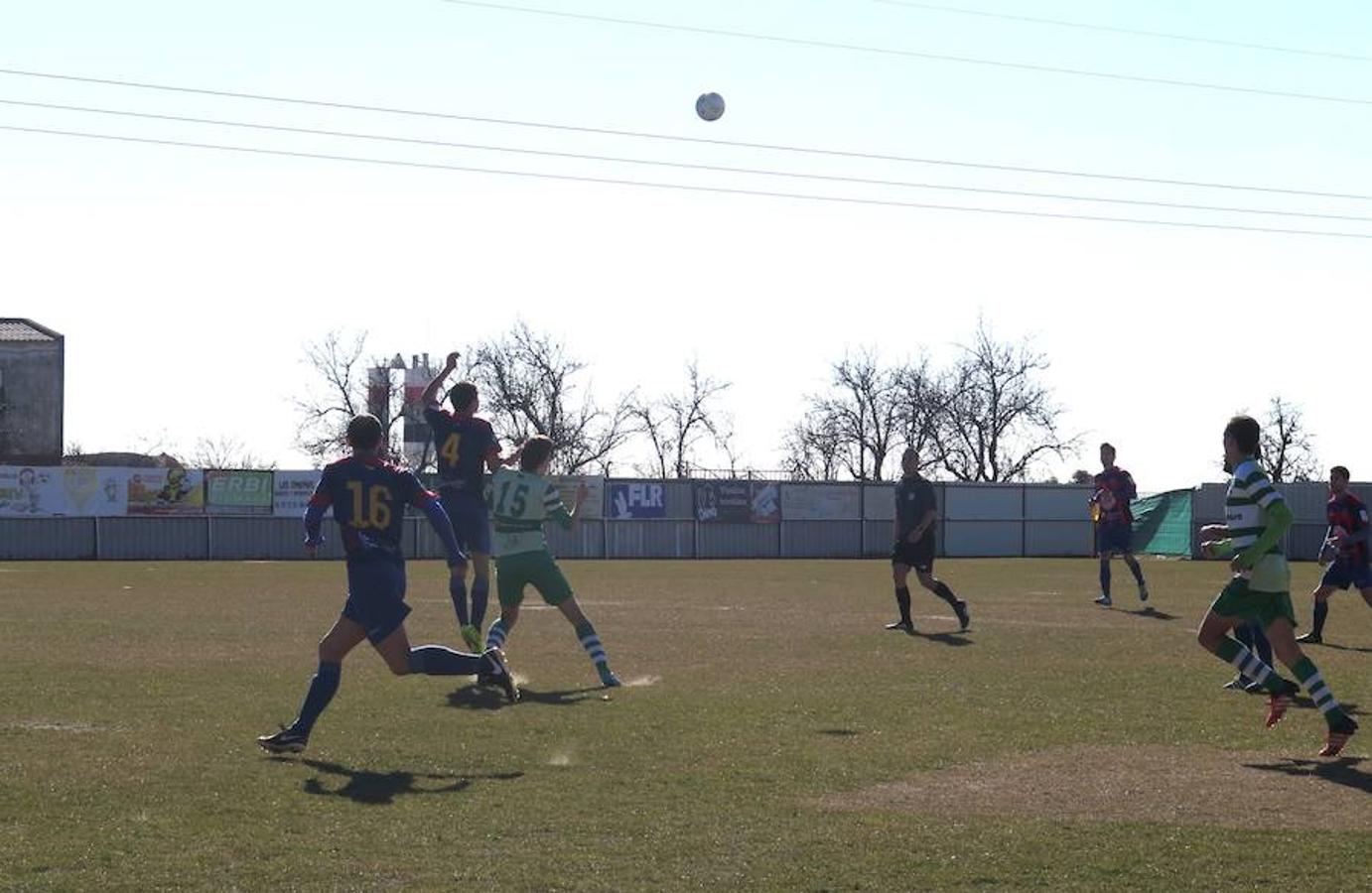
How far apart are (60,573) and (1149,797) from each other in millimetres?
31914

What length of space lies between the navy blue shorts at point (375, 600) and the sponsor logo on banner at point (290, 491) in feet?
137

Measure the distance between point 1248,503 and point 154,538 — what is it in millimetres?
44165

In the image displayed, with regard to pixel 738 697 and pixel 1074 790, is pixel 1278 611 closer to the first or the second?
pixel 1074 790

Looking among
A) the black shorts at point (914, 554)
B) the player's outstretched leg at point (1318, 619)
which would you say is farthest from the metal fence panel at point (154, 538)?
the player's outstretched leg at point (1318, 619)

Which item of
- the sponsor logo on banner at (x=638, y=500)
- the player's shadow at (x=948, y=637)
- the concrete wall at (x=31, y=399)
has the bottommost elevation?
the player's shadow at (x=948, y=637)

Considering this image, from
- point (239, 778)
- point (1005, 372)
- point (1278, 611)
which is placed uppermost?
point (1005, 372)

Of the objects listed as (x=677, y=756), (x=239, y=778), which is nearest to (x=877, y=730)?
(x=677, y=756)

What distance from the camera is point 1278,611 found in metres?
9.92

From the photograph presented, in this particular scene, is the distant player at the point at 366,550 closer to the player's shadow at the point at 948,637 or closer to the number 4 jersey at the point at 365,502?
the number 4 jersey at the point at 365,502

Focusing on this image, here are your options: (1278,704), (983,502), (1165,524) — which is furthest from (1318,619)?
(983,502)

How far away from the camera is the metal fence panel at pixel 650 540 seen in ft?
174

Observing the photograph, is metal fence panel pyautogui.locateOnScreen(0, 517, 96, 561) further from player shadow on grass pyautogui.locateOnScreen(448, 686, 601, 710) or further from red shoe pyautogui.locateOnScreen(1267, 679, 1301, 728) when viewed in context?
red shoe pyautogui.locateOnScreen(1267, 679, 1301, 728)

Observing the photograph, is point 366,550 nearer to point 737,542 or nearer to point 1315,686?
point 1315,686

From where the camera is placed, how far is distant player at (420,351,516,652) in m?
13.7
